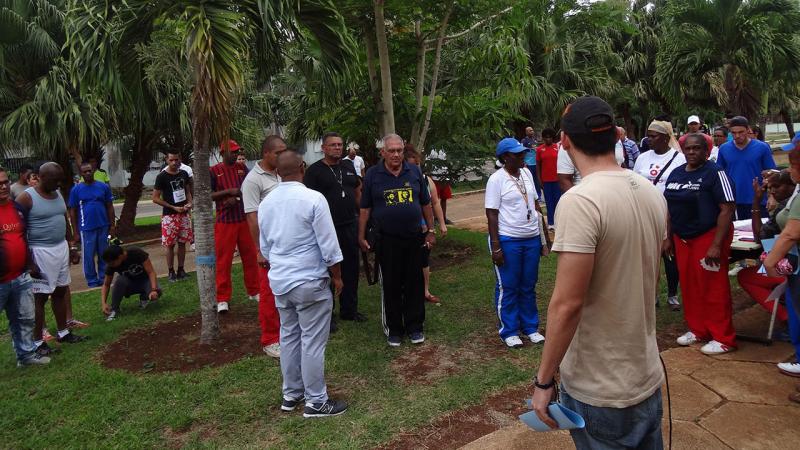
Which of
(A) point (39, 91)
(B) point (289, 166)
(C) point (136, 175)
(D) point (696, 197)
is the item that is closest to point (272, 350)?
(B) point (289, 166)

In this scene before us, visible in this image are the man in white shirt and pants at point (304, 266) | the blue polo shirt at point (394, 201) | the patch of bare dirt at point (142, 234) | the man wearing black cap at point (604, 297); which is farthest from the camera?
the patch of bare dirt at point (142, 234)

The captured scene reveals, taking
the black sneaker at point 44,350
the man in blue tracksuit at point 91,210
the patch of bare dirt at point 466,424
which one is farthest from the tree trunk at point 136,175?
the patch of bare dirt at point 466,424

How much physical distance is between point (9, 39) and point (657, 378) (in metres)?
13.1

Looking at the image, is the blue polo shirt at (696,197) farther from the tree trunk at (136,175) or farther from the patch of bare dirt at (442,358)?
the tree trunk at (136,175)

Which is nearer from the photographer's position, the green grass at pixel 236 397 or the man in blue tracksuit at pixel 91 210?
the green grass at pixel 236 397

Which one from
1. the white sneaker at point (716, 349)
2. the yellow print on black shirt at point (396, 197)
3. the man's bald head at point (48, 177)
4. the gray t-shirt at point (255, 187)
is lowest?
the white sneaker at point (716, 349)

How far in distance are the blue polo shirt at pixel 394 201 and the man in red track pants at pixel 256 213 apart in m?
0.89

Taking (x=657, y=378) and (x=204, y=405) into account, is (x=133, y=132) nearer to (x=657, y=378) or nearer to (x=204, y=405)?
(x=204, y=405)

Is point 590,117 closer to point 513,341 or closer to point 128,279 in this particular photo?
point 513,341

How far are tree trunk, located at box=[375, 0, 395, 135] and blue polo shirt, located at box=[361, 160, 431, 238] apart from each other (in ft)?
8.20

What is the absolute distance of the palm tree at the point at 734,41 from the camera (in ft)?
42.7

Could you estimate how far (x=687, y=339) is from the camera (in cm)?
489

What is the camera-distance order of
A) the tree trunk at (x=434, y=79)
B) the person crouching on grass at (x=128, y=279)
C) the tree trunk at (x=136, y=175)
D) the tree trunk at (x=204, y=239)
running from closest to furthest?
the tree trunk at (x=204, y=239) → the person crouching on grass at (x=128, y=279) → the tree trunk at (x=434, y=79) → the tree trunk at (x=136, y=175)

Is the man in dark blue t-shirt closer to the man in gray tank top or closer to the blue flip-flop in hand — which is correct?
the man in gray tank top
